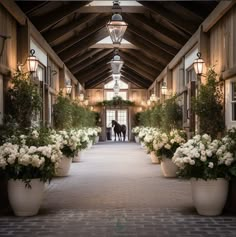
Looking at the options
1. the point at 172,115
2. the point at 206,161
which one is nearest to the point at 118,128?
the point at 172,115

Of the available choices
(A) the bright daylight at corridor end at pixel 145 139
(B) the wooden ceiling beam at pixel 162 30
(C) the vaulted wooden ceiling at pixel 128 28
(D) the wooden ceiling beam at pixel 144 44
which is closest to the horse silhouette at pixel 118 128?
(C) the vaulted wooden ceiling at pixel 128 28

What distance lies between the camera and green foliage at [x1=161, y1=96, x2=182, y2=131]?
14203 millimetres

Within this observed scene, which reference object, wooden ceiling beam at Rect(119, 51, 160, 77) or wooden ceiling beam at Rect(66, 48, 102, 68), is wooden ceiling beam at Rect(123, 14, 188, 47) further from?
wooden ceiling beam at Rect(119, 51, 160, 77)

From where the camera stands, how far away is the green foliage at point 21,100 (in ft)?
28.7

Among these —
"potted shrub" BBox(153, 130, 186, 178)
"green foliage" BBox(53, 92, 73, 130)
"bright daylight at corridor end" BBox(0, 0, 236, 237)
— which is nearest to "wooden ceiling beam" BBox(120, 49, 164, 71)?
"bright daylight at corridor end" BBox(0, 0, 236, 237)

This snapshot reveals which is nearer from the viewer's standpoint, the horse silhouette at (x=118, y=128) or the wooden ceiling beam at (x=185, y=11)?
the wooden ceiling beam at (x=185, y=11)

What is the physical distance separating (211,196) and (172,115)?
854 centimetres

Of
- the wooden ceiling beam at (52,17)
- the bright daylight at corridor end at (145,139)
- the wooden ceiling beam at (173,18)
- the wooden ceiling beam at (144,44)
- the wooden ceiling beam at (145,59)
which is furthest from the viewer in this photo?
the wooden ceiling beam at (145,59)

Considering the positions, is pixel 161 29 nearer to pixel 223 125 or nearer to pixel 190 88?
pixel 190 88

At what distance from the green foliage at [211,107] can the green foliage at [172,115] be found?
15.3 feet

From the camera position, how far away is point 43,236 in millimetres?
4750

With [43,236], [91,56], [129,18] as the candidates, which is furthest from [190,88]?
[91,56]

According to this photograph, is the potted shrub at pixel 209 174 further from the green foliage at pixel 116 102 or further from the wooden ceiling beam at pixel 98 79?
the green foliage at pixel 116 102

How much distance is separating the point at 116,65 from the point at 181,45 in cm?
214
